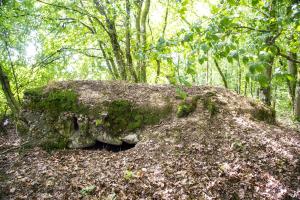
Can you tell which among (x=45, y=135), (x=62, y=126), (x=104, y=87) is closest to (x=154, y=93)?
(x=104, y=87)

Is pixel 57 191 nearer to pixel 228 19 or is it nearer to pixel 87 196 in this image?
pixel 87 196

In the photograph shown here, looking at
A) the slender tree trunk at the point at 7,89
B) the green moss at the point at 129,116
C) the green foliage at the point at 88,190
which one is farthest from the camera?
the slender tree trunk at the point at 7,89

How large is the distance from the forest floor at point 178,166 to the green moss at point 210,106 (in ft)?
0.60

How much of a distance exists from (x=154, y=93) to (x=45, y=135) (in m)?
3.91

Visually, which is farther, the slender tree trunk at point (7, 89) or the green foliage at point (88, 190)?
the slender tree trunk at point (7, 89)

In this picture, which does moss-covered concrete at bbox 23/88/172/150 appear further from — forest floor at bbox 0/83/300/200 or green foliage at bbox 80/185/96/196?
green foliage at bbox 80/185/96/196

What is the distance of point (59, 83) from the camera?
9156 millimetres

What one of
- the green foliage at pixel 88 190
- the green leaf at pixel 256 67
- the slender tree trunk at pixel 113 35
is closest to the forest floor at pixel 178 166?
the green foliage at pixel 88 190

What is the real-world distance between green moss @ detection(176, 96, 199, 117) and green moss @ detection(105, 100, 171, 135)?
390 millimetres

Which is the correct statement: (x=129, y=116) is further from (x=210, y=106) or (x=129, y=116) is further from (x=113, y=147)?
(x=210, y=106)

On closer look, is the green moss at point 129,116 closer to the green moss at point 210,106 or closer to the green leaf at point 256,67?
the green moss at point 210,106

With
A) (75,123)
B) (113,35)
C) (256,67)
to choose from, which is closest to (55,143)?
(75,123)

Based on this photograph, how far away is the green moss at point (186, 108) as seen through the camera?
25.3ft

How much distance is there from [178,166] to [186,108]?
7.53 ft
